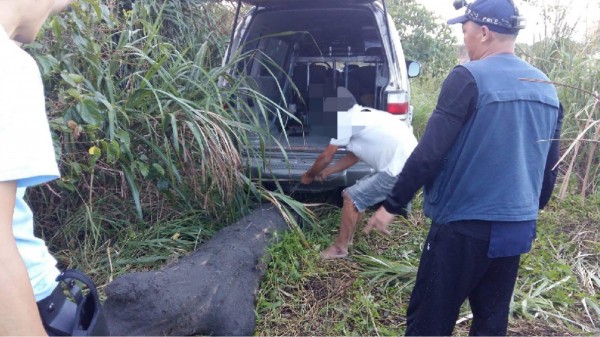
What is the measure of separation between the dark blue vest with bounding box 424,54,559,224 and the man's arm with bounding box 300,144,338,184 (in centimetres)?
152

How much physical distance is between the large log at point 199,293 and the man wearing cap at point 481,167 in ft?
3.24

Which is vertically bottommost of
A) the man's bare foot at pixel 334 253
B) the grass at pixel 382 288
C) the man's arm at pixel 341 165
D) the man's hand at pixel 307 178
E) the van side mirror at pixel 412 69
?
the grass at pixel 382 288

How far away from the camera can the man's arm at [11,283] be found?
904 millimetres

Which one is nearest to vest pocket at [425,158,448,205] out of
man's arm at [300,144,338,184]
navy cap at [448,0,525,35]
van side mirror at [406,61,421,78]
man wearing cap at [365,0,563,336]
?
man wearing cap at [365,0,563,336]

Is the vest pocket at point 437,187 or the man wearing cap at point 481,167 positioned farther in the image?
the vest pocket at point 437,187

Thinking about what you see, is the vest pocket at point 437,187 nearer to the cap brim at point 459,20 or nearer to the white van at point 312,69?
the cap brim at point 459,20

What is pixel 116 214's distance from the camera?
354cm

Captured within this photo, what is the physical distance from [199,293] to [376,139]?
1582 mm

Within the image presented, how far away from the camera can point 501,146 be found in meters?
2.11

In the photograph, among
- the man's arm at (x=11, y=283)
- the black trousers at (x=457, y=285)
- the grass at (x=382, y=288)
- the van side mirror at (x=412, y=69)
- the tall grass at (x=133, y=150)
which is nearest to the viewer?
the man's arm at (x=11, y=283)

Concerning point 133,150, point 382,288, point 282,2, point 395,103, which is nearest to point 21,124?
point 133,150

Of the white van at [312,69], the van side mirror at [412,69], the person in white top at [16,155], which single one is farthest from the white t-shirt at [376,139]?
A: the person in white top at [16,155]

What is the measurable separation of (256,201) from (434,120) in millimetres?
1922

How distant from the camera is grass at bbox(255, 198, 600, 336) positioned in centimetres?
300
